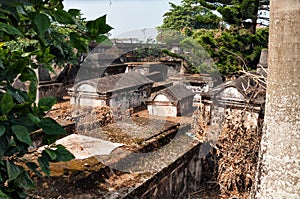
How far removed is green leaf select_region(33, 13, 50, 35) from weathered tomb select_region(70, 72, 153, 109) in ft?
19.7

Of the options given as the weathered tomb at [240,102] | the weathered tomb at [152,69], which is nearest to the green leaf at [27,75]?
the weathered tomb at [240,102]

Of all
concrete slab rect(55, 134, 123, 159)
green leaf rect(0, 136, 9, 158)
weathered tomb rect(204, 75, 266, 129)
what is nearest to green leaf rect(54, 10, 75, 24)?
green leaf rect(0, 136, 9, 158)

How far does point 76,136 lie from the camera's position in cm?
351

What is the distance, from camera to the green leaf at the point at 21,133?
72cm

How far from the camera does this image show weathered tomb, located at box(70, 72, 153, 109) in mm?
6820

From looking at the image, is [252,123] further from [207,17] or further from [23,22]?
[207,17]

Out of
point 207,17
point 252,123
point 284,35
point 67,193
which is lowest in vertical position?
point 67,193

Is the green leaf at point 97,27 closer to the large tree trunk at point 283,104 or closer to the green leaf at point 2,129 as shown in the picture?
the green leaf at point 2,129

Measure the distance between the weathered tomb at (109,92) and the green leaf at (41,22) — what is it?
19.7ft

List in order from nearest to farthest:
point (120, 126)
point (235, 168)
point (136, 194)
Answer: point (136, 194), point (235, 168), point (120, 126)

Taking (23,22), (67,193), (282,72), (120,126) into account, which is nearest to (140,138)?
(120,126)

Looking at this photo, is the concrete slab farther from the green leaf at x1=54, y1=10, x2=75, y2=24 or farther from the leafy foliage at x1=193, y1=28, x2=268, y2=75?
the leafy foliage at x1=193, y1=28, x2=268, y2=75

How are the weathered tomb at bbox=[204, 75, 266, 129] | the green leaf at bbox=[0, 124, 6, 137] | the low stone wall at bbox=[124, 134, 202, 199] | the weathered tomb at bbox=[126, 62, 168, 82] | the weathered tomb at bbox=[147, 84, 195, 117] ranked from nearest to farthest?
the green leaf at bbox=[0, 124, 6, 137] < the low stone wall at bbox=[124, 134, 202, 199] < the weathered tomb at bbox=[204, 75, 266, 129] < the weathered tomb at bbox=[147, 84, 195, 117] < the weathered tomb at bbox=[126, 62, 168, 82]

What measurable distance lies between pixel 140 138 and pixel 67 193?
4.87 ft
